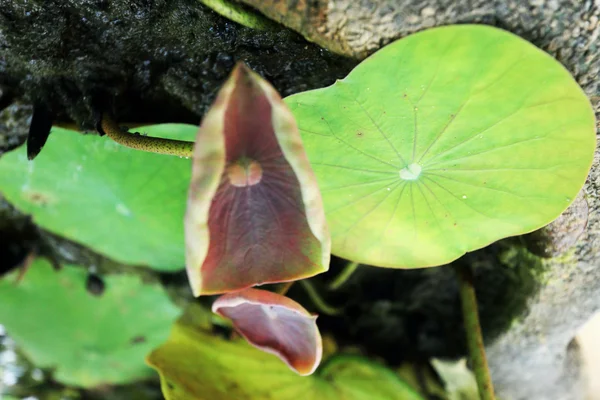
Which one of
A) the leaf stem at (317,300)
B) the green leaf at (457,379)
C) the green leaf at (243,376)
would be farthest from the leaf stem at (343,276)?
the green leaf at (457,379)

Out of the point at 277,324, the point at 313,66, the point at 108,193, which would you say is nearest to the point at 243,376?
the point at 277,324

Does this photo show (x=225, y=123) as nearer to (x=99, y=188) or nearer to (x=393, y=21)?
(x=393, y=21)

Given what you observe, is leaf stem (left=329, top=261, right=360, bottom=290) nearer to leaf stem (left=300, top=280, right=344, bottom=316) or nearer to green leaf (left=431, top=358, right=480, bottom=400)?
leaf stem (left=300, top=280, right=344, bottom=316)

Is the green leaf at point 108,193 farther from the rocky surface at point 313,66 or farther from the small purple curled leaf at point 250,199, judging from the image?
the small purple curled leaf at point 250,199

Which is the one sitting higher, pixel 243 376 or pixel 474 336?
pixel 474 336

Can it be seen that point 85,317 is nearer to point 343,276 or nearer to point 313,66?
point 343,276

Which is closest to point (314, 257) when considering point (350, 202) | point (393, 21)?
point (350, 202)

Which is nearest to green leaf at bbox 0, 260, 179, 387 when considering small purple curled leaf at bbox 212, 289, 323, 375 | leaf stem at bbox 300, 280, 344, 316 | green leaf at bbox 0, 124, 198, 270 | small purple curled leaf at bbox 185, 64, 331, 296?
green leaf at bbox 0, 124, 198, 270

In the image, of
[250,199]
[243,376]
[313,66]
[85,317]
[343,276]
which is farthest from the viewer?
[85,317]
